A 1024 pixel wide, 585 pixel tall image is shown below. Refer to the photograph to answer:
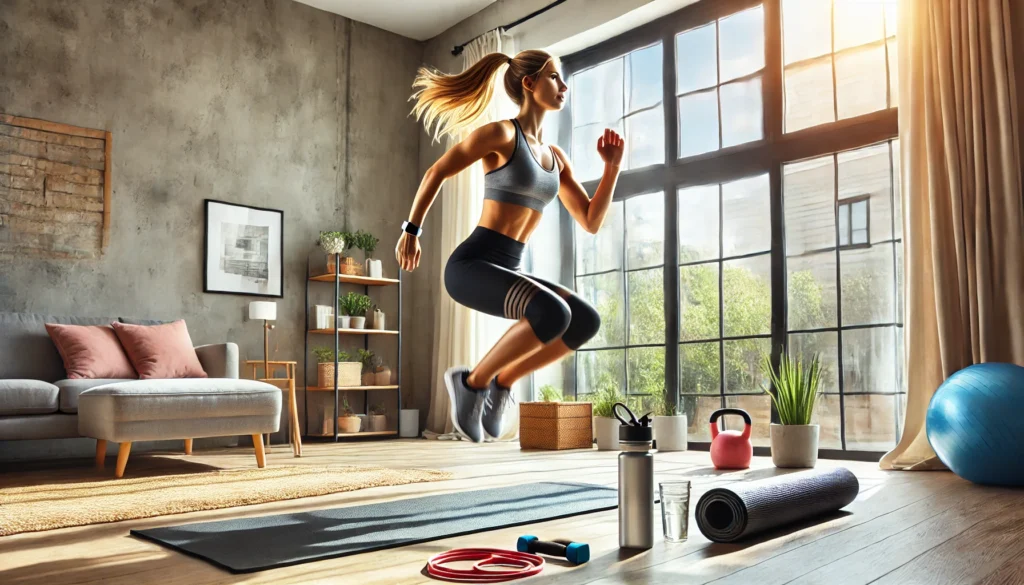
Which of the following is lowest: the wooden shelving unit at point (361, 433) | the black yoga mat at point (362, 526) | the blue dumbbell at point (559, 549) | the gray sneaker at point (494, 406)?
the wooden shelving unit at point (361, 433)

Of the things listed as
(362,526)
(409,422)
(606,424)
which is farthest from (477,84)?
(409,422)

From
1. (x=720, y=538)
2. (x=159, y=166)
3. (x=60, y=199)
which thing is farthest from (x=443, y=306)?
(x=720, y=538)

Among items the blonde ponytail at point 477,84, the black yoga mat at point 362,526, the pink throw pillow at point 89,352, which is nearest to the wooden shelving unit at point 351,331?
the pink throw pillow at point 89,352

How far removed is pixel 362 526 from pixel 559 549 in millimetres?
760

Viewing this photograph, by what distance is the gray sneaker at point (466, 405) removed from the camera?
2.48 meters

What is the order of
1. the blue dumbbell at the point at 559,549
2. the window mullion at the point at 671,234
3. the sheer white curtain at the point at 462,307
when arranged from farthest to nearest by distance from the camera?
the sheer white curtain at the point at 462,307 → the window mullion at the point at 671,234 → the blue dumbbell at the point at 559,549

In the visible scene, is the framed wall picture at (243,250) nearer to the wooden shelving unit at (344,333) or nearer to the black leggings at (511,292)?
the wooden shelving unit at (344,333)

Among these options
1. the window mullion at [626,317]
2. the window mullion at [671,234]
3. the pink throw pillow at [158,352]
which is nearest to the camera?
the pink throw pillow at [158,352]

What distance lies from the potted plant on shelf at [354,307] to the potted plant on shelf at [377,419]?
2.35ft

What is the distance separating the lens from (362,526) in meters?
2.33

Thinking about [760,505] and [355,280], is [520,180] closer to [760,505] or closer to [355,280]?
[760,505]

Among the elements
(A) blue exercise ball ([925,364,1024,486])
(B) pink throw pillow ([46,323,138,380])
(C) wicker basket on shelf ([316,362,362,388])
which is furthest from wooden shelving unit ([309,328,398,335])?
(A) blue exercise ball ([925,364,1024,486])

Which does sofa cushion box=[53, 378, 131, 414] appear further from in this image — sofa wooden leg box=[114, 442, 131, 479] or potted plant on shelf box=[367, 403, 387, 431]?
potted plant on shelf box=[367, 403, 387, 431]

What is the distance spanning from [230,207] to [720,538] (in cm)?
517
